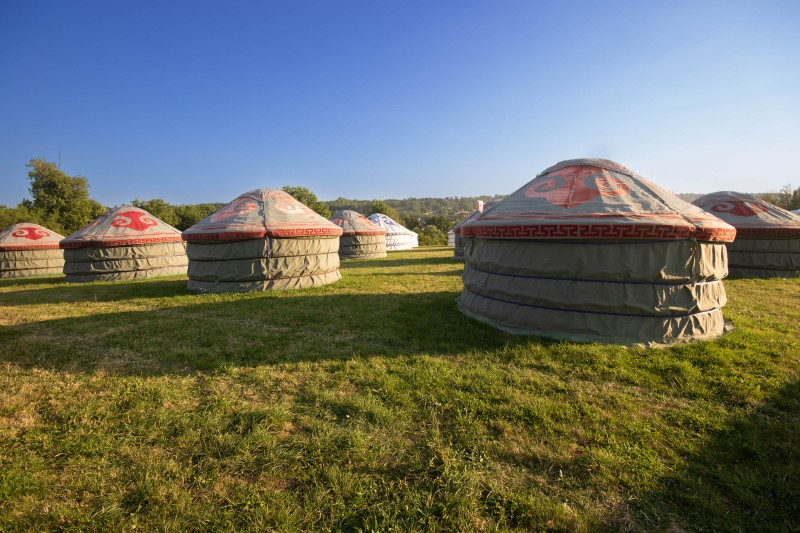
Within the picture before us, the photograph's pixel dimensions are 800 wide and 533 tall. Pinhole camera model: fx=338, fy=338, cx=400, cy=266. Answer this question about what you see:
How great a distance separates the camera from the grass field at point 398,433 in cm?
164

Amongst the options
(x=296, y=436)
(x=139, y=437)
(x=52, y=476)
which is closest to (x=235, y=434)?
(x=296, y=436)

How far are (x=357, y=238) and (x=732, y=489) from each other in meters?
17.1

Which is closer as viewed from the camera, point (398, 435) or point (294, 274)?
point (398, 435)

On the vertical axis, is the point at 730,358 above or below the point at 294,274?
below

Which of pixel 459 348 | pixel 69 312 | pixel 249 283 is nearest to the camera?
pixel 459 348

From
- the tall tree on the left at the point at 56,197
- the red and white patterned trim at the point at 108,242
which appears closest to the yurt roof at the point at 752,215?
the red and white patterned trim at the point at 108,242

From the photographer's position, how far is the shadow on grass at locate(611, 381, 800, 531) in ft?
5.16

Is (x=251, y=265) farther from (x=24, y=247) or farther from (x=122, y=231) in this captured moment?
(x=24, y=247)

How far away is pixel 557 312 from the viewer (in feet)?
13.3

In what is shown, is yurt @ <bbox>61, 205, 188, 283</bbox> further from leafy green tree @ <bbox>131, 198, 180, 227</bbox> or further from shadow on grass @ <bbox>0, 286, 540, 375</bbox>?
leafy green tree @ <bbox>131, 198, 180, 227</bbox>

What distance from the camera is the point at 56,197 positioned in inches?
946

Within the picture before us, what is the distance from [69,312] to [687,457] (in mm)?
8490

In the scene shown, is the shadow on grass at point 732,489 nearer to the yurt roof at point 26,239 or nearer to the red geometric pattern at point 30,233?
the yurt roof at point 26,239

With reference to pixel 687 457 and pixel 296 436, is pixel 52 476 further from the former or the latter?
A: pixel 687 457
